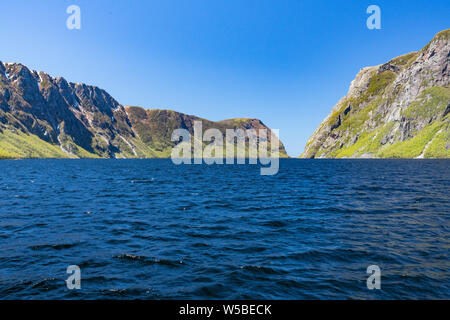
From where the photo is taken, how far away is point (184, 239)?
63.8 ft

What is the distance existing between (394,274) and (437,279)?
1.80m

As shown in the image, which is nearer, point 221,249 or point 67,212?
point 221,249

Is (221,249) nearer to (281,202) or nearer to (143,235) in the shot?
(143,235)
